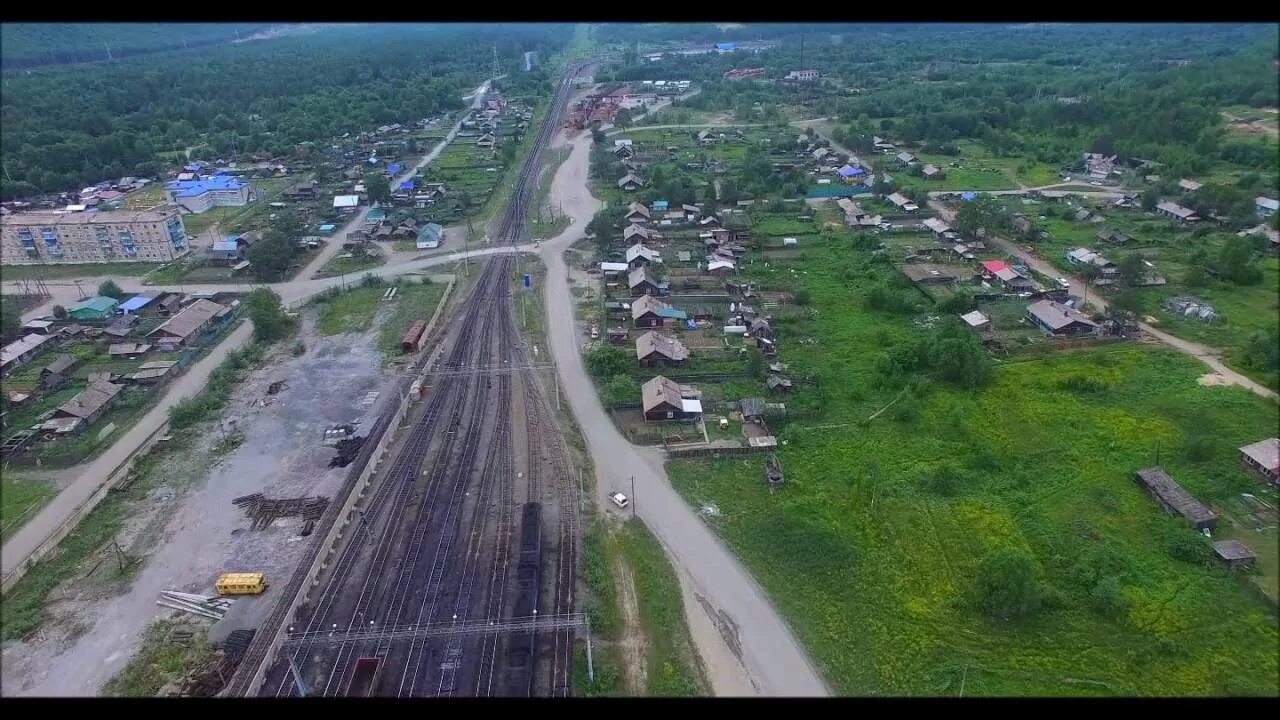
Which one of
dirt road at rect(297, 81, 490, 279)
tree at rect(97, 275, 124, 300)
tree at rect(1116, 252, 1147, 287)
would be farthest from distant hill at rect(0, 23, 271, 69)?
tree at rect(1116, 252, 1147, 287)

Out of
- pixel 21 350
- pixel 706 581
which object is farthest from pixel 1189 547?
pixel 21 350

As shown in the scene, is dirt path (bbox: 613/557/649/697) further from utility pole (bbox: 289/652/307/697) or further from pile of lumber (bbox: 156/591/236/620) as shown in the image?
pile of lumber (bbox: 156/591/236/620)

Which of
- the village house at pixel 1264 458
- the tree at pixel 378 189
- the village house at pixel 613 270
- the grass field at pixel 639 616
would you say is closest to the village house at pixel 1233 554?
the village house at pixel 1264 458

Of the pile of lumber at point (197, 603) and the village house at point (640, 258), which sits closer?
the pile of lumber at point (197, 603)

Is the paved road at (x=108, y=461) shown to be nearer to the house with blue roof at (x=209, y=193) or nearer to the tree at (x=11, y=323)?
the tree at (x=11, y=323)

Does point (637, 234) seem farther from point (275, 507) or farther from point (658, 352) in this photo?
point (275, 507)
